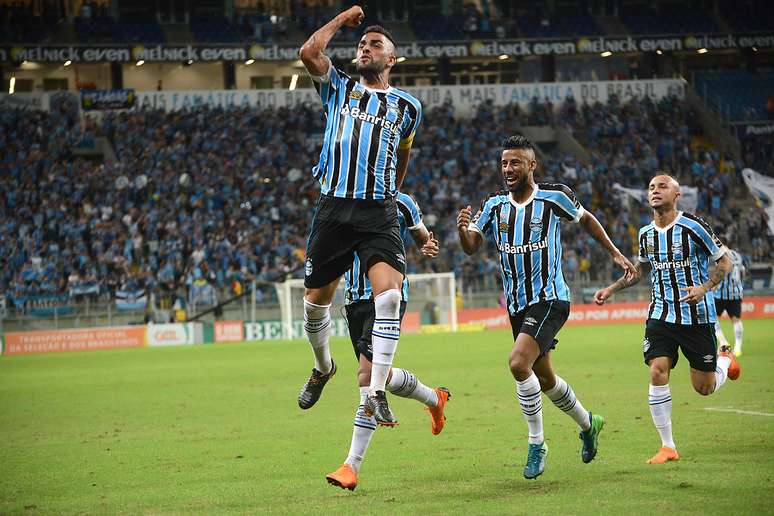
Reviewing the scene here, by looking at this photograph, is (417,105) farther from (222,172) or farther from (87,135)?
(87,135)

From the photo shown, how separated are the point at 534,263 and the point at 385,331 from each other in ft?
6.14

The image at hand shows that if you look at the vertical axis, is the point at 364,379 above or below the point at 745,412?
above

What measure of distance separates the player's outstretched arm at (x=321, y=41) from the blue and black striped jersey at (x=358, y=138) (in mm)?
153

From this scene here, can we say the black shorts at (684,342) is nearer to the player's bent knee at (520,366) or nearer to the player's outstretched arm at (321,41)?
the player's bent knee at (520,366)

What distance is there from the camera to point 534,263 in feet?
29.3

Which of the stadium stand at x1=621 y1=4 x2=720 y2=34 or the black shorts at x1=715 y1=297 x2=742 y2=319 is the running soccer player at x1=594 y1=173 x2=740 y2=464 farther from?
the stadium stand at x1=621 y1=4 x2=720 y2=34

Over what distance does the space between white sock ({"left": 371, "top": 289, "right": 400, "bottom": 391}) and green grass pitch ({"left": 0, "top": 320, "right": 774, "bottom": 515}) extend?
3.06 ft

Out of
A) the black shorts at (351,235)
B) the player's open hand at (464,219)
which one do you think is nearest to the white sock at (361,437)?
the black shorts at (351,235)

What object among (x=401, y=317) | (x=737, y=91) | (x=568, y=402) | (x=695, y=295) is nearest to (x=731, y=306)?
(x=695, y=295)

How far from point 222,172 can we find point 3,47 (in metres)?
11.1

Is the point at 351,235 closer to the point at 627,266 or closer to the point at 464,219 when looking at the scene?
the point at 464,219

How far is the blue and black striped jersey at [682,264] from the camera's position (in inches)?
388

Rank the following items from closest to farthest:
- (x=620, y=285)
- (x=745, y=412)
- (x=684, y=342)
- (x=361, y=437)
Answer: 1. (x=361, y=437)
2. (x=620, y=285)
3. (x=684, y=342)
4. (x=745, y=412)

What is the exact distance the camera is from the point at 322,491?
8.03 meters
